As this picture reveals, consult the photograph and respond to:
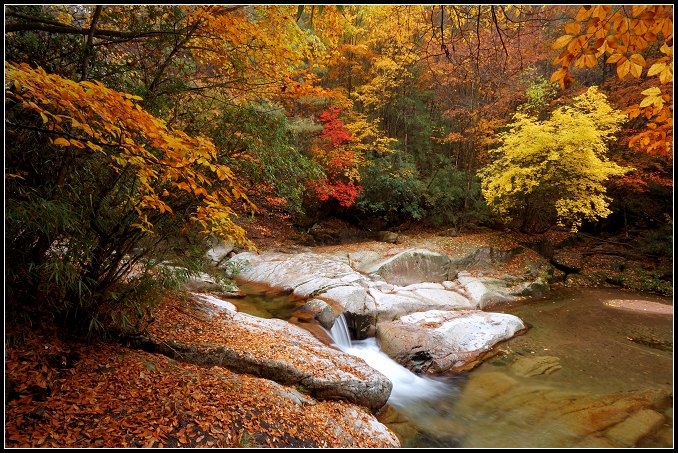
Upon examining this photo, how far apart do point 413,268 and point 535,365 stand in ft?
14.8

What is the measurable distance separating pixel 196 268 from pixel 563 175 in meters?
11.0

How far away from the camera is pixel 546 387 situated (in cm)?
550

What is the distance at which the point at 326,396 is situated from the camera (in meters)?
4.24

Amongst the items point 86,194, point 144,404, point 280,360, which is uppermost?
point 86,194

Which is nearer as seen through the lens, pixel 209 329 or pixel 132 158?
pixel 132 158

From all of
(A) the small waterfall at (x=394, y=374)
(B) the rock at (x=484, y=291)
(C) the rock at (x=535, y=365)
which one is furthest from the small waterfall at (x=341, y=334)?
(B) the rock at (x=484, y=291)

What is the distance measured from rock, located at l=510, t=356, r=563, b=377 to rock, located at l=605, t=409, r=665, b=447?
1.47 meters

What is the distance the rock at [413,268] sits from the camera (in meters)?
9.88

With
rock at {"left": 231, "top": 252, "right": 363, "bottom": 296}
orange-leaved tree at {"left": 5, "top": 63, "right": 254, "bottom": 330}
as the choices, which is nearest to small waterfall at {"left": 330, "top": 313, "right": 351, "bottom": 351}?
rock at {"left": 231, "top": 252, "right": 363, "bottom": 296}

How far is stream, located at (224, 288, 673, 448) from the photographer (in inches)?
174

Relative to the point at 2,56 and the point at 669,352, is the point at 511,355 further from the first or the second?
the point at 2,56

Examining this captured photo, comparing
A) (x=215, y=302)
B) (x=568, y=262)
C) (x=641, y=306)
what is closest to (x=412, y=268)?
(x=215, y=302)

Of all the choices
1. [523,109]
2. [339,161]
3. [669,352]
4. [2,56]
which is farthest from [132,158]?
[523,109]

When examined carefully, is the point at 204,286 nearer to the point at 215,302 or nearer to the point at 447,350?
the point at 215,302
